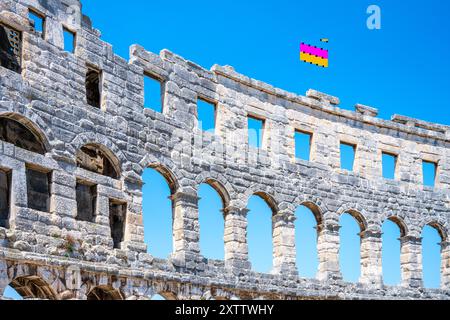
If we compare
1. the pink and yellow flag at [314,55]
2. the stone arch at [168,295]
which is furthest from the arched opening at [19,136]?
the pink and yellow flag at [314,55]

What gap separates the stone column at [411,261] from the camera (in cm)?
2544

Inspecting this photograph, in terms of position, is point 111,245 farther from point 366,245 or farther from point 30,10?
point 366,245

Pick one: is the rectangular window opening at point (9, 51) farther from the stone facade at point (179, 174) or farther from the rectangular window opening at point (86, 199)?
the rectangular window opening at point (86, 199)

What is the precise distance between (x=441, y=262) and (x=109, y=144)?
13186 mm

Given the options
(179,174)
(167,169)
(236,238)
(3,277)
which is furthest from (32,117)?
(236,238)

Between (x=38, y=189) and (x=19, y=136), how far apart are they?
154 centimetres

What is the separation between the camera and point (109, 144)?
18.6 m

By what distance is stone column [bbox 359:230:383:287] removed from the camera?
24.5m

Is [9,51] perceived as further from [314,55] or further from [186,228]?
[314,55]

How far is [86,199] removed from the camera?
60.2 ft

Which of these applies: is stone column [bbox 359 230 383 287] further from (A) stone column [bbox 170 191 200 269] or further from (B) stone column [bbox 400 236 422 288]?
(A) stone column [bbox 170 191 200 269]

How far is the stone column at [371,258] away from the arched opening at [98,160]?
8.77 metres

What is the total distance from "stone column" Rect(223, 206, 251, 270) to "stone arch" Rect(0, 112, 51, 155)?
20.0 ft
